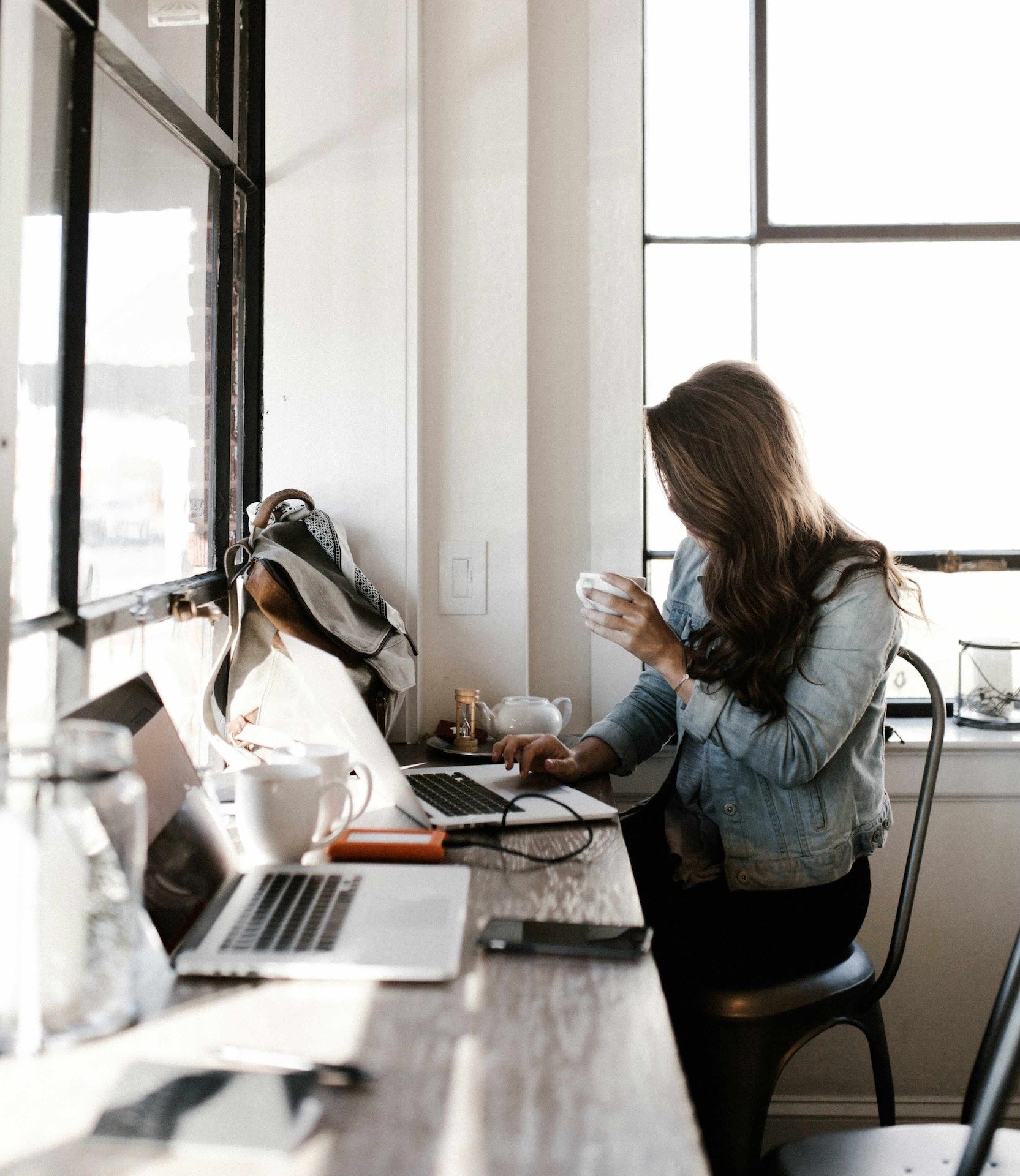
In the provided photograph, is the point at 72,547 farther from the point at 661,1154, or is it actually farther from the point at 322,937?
the point at 661,1154

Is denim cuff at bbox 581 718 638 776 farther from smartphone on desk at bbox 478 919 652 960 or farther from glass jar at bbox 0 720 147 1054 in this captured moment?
glass jar at bbox 0 720 147 1054

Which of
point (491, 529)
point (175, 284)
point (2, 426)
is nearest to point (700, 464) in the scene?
point (491, 529)

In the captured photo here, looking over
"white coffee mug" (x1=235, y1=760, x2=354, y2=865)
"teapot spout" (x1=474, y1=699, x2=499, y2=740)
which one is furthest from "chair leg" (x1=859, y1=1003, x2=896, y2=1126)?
"white coffee mug" (x1=235, y1=760, x2=354, y2=865)

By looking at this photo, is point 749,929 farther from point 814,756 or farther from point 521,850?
point 521,850

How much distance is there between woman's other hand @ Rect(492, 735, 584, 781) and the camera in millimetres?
1565

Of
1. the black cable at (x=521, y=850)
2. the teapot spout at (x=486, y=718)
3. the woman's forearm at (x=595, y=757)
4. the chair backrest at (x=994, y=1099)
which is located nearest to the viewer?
the chair backrest at (x=994, y=1099)

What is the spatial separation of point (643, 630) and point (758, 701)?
20 centimetres

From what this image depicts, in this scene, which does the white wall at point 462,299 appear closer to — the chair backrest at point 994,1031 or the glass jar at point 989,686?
the glass jar at point 989,686

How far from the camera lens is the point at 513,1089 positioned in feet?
2.24

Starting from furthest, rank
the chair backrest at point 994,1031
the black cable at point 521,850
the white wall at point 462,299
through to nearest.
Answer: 1. the white wall at point 462,299
2. the black cable at point 521,850
3. the chair backrest at point 994,1031

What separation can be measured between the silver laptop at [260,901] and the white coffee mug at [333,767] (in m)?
0.06

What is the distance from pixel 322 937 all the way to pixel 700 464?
98cm

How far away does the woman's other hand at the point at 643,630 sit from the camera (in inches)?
63.9

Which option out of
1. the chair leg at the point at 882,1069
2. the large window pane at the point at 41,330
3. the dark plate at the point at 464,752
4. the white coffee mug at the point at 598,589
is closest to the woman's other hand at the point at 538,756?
the dark plate at the point at 464,752
